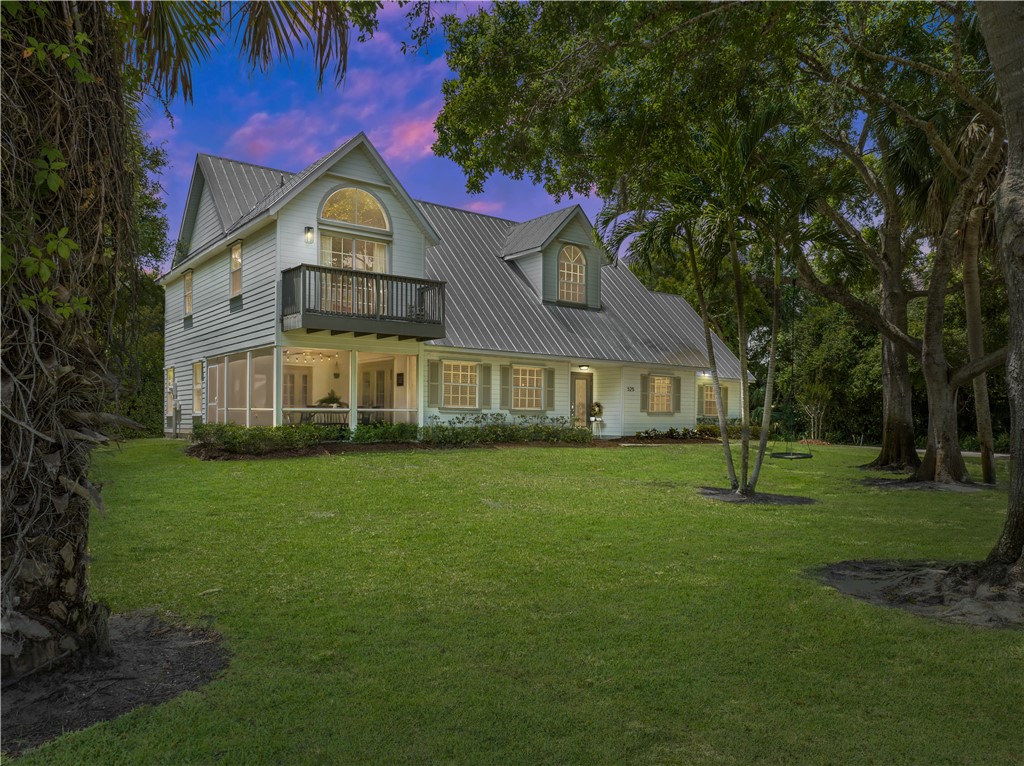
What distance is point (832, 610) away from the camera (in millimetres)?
5047

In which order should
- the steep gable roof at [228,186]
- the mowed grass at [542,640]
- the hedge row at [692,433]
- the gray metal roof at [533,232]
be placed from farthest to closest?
the hedge row at [692,433] → the gray metal roof at [533,232] → the steep gable roof at [228,186] → the mowed grass at [542,640]

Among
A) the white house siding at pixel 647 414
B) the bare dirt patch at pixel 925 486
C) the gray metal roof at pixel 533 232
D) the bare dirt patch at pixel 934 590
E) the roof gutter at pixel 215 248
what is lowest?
the bare dirt patch at pixel 934 590

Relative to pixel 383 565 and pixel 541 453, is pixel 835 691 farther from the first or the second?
pixel 541 453

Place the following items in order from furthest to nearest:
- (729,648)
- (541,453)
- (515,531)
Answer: (541,453), (515,531), (729,648)

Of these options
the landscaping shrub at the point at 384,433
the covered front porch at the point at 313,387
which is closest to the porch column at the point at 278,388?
the covered front porch at the point at 313,387

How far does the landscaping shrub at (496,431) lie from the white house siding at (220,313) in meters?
4.74

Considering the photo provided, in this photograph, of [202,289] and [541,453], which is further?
[202,289]

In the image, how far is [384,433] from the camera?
16.9 meters

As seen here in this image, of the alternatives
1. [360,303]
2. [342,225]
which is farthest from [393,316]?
[342,225]

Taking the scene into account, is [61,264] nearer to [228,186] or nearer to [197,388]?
[228,186]

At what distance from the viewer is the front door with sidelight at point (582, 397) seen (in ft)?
75.5

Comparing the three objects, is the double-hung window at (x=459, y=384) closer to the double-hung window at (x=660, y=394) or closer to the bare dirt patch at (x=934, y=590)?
the double-hung window at (x=660, y=394)

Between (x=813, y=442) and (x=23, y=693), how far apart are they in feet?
92.0

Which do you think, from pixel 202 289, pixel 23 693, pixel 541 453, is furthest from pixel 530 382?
pixel 23 693
